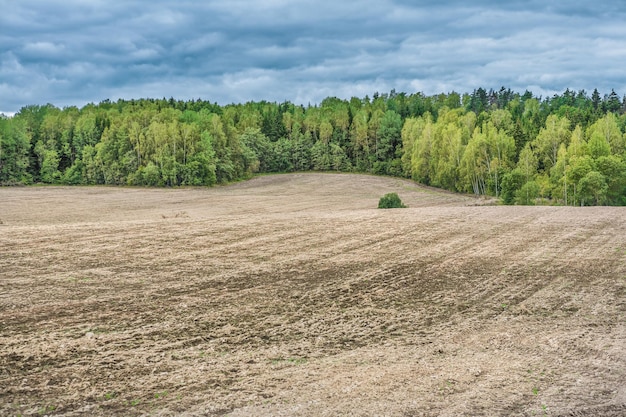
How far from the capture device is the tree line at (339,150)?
229ft

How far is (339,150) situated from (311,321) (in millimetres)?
109566

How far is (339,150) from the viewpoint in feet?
411

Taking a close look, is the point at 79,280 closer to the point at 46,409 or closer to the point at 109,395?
the point at 109,395

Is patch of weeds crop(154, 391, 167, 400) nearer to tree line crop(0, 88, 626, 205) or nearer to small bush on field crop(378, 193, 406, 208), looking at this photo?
small bush on field crop(378, 193, 406, 208)

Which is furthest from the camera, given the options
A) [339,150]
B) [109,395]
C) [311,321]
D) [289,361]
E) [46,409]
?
[339,150]

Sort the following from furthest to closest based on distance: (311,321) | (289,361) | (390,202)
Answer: (390,202), (311,321), (289,361)

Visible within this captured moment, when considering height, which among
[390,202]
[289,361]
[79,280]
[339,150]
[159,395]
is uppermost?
[339,150]

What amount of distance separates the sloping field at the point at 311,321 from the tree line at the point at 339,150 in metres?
36.6

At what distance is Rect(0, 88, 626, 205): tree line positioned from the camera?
69812 mm

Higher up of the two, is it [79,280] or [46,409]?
[79,280]

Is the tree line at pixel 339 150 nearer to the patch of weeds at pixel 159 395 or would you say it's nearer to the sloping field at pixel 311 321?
the sloping field at pixel 311 321

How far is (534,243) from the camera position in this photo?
102 ft

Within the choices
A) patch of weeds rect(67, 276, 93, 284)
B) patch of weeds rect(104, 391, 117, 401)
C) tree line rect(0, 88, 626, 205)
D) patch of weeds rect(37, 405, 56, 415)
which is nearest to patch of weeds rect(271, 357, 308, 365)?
patch of weeds rect(104, 391, 117, 401)

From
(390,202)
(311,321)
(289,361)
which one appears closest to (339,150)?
(390,202)
